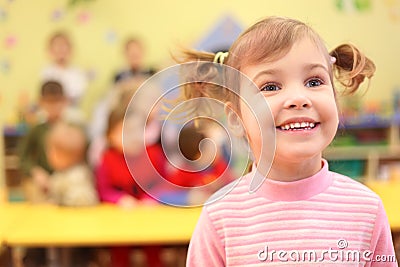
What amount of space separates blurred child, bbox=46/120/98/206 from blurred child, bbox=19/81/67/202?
175 mm

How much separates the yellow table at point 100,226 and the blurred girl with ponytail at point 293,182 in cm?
104

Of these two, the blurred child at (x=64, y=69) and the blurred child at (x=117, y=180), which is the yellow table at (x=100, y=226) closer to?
the blurred child at (x=117, y=180)

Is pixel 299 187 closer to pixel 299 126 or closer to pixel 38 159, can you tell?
pixel 299 126

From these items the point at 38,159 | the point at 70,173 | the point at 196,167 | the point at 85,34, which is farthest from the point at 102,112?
the point at 196,167

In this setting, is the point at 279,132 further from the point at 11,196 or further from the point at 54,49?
the point at 54,49

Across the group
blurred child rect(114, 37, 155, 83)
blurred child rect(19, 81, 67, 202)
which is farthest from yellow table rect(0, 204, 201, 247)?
blurred child rect(114, 37, 155, 83)

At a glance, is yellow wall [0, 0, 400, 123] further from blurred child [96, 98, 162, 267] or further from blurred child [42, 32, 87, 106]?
blurred child [96, 98, 162, 267]

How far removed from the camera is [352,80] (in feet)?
1.59

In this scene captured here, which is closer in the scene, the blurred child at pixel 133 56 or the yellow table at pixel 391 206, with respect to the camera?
the yellow table at pixel 391 206

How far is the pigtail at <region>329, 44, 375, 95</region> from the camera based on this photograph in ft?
1.56

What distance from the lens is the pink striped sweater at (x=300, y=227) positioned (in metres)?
0.48

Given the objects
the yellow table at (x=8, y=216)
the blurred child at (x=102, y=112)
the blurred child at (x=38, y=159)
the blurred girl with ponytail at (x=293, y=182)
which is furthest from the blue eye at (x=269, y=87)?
the blurred child at (x=102, y=112)

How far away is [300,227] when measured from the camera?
482mm

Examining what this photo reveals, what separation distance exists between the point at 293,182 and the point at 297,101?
79 millimetres
